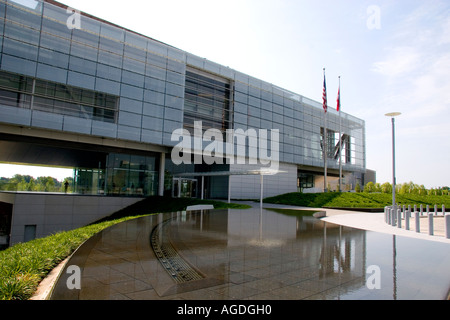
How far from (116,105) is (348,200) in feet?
83.4

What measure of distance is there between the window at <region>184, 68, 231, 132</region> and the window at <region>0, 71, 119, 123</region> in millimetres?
8638

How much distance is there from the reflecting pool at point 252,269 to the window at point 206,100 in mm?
25994

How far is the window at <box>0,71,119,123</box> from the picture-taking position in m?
23.3

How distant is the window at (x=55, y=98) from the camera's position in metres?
23.3

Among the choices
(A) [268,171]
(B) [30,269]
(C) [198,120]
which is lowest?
(B) [30,269]

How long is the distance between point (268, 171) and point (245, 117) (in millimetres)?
17011

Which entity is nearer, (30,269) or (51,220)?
(30,269)

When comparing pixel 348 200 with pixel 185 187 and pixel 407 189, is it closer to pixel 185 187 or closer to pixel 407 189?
pixel 185 187

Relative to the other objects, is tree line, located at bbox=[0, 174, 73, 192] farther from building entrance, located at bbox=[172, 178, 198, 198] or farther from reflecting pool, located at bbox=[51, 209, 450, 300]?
reflecting pool, located at bbox=[51, 209, 450, 300]

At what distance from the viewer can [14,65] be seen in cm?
2308

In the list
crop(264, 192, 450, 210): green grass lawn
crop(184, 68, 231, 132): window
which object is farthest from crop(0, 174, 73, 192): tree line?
crop(264, 192, 450, 210): green grass lawn
